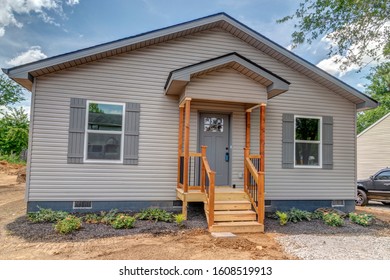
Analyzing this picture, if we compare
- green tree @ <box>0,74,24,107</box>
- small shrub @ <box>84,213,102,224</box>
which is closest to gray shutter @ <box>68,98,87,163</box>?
small shrub @ <box>84,213,102,224</box>

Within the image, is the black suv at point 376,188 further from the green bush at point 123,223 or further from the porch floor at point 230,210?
the green bush at point 123,223

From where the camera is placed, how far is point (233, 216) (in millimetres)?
5691

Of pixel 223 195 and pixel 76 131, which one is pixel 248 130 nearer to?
pixel 223 195

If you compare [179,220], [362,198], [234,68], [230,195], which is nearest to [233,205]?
[230,195]

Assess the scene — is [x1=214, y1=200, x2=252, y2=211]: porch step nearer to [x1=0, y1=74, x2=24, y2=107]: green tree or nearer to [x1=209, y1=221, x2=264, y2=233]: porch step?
[x1=209, y1=221, x2=264, y2=233]: porch step

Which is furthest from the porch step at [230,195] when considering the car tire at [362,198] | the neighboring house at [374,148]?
the neighboring house at [374,148]

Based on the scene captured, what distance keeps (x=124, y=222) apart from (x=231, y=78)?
12.8 ft

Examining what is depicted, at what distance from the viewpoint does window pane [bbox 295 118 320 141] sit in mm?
7754

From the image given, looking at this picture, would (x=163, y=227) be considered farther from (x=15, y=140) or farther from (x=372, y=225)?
(x=15, y=140)

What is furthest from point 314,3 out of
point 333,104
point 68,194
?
point 68,194

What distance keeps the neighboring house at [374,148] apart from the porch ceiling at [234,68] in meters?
11.9

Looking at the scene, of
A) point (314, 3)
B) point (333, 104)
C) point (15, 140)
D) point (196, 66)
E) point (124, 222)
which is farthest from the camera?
point (15, 140)

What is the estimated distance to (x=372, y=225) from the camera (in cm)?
653

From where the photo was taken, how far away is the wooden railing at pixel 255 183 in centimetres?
568
